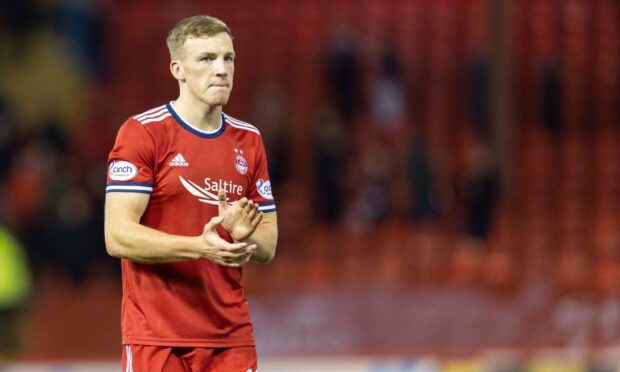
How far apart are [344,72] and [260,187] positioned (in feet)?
32.0

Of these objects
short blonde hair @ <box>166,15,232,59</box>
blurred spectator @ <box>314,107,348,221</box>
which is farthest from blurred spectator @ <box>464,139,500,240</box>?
short blonde hair @ <box>166,15,232,59</box>

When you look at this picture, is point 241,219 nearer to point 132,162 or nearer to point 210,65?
point 132,162

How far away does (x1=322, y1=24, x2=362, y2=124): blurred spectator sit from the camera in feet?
48.8

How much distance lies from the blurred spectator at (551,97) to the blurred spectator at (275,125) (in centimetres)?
283

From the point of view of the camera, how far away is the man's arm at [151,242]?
4660 mm

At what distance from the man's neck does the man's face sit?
0.25ft

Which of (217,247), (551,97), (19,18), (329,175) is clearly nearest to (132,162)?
(217,247)

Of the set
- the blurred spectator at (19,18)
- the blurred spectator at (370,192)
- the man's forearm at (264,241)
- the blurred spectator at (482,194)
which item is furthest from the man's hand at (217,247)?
the blurred spectator at (19,18)

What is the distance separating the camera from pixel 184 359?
16.5 feet

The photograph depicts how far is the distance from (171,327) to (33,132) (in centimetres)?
1010

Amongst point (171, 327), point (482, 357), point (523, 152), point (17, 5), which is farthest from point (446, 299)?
point (17, 5)

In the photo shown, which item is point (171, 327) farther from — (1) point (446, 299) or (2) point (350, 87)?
(2) point (350, 87)

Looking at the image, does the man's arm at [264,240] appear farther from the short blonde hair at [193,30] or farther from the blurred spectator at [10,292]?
the blurred spectator at [10,292]

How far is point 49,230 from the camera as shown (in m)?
12.9
